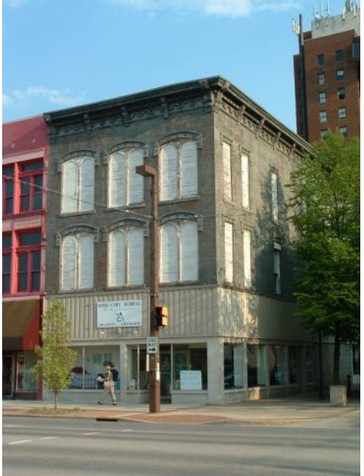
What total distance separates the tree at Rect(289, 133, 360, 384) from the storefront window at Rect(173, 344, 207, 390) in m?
4.66

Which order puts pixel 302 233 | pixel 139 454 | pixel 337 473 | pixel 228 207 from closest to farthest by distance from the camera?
1. pixel 337 473
2. pixel 139 454
3. pixel 228 207
4. pixel 302 233

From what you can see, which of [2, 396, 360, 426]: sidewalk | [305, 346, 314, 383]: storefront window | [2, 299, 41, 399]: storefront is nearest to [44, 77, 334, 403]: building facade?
[2, 299, 41, 399]: storefront

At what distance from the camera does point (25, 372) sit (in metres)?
32.0

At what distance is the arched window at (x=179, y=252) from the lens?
1112 inches

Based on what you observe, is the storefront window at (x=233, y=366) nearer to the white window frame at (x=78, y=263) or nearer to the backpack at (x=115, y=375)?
the backpack at (x=115, y=375)

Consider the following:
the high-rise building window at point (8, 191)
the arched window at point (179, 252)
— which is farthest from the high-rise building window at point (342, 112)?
the arched window at point (179, 252)

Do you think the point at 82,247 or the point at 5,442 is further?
the point at 82,247

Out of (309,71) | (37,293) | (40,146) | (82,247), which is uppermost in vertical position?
(309,71)

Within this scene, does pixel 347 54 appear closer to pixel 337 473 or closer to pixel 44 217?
pixel 44 217

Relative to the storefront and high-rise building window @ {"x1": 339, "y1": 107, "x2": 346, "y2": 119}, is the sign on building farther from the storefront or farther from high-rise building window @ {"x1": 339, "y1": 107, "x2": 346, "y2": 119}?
high-rise building window @ {"x1": 339, "y1": 107, "x2": 346, "y2": 119}

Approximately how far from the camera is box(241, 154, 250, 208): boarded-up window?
101 ft

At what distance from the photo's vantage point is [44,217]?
32.1 m

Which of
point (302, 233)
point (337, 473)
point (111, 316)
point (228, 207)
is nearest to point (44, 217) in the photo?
point (111, 316)

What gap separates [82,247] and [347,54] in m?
70.4
